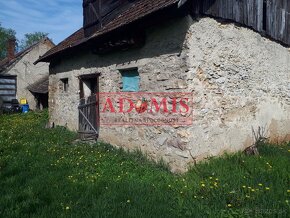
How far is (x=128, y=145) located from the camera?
7.50 m

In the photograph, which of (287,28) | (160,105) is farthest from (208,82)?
(287,28)

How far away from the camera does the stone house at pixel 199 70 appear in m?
5.94

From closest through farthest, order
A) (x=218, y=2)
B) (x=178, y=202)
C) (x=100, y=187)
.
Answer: (x=178, y=202)
(x=100, y=187)
(x=218, y=2)

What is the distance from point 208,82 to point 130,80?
2.20 metres

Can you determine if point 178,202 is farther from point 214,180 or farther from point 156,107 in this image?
point 156,107

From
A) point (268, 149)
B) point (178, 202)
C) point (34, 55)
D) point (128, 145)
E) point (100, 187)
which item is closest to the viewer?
point (178, 202)

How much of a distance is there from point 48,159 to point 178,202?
11.7ft

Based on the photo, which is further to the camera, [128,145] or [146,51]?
[128,145]

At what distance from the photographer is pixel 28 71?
2236cm

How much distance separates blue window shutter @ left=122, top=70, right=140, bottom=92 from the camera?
7.37 meters

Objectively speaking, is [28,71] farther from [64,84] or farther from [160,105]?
[160,105]

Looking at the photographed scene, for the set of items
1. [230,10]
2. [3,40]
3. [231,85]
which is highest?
[3,40]

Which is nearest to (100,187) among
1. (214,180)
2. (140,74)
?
(214,180)

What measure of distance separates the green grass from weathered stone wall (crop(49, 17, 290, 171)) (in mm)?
462
